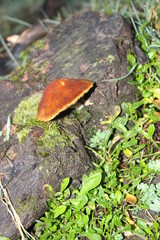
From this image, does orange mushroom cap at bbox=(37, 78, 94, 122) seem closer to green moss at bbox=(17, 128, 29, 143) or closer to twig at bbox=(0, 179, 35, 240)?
green moss at bbox=(17, 128, 29, 143)

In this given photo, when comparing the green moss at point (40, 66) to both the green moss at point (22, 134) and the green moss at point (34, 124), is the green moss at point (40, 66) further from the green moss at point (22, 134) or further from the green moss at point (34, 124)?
the green moss at point (22, 134)

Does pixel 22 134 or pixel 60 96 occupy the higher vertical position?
pixel 60 96

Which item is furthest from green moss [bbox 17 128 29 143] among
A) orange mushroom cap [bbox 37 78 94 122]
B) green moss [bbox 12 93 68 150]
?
orange mushroom cap [bbox 37 78 94 122]

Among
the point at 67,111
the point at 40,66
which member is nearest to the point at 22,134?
the point at 67,111

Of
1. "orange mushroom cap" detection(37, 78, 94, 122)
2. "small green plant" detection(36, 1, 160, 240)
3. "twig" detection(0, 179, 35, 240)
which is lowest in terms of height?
"small green plant" detection(36, 1, 160, 240)

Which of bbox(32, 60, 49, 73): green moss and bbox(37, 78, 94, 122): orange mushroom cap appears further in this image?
bbox(32, 60, 49, 73): green moss

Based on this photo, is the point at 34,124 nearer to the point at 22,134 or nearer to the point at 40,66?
the point at 22,134
